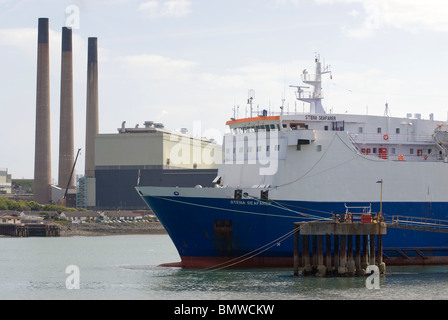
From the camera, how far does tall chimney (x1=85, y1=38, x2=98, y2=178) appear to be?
123 meters

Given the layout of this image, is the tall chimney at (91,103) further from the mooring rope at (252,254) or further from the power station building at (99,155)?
the mooring rope at (252,254)

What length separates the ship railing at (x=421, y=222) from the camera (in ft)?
134

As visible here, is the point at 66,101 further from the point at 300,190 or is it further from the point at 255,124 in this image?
the point at 300,190

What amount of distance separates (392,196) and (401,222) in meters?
1.24

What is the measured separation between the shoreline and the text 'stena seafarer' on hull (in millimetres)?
66916

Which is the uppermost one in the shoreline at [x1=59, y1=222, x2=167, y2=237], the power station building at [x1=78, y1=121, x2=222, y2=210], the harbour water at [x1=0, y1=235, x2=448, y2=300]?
the power station building at [x1=78, y1=121, x2=222, y2=210]

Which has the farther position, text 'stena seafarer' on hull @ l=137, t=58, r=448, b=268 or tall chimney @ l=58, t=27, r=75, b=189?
tall chimney @ l=58, t=27, r=75, b=189

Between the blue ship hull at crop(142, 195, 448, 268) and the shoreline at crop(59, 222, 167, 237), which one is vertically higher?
the blue ship hull at crop(142, 195, 448, 268)

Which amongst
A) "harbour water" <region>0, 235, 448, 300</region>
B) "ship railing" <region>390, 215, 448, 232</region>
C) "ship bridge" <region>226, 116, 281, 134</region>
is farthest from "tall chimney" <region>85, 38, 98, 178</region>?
"ship railing" <region>390, 215, 448, 232</region>

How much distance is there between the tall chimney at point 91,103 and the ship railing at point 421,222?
8480 cm

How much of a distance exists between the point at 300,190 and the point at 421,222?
19.6 ft

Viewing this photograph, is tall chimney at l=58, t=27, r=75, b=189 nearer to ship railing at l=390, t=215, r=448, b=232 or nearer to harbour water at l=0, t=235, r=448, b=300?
harbour water at l=0, t=235, r=448, b=300
